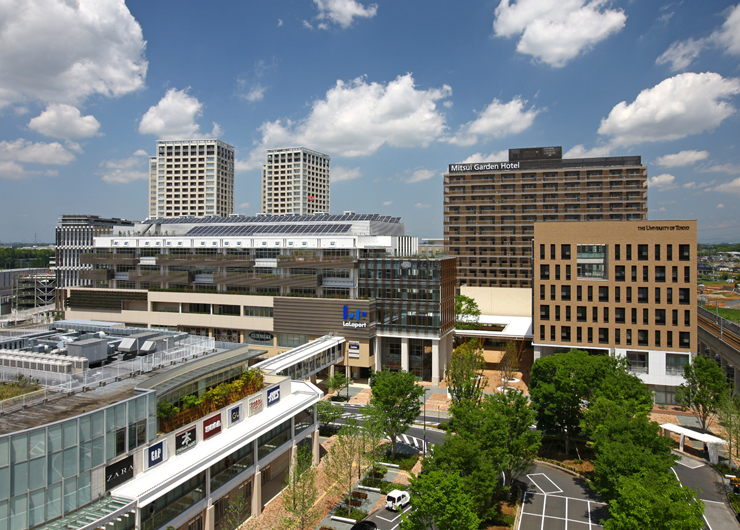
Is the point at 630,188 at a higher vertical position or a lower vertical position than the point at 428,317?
higher

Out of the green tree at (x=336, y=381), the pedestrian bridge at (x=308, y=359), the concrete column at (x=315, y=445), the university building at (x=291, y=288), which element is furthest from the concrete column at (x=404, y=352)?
the concrete column at (x=315, y=445)

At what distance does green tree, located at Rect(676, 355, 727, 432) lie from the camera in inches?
2039

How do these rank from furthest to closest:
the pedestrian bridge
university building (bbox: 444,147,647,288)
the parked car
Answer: university building (bbox: 444,147,647,288)
the pedestrian bridge
the parked car

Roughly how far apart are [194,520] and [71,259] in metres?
145

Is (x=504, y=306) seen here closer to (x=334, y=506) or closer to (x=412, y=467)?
(x=412, y=467)

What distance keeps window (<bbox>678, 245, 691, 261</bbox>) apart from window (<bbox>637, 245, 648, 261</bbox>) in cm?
387

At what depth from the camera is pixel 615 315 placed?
2566 inches

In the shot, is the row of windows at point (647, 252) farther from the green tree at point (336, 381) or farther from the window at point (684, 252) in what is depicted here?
the green tree at point (336, 381)

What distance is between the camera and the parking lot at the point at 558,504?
119 feet

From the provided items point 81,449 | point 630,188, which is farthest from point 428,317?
point 630,188

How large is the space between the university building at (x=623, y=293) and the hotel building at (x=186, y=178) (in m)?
136

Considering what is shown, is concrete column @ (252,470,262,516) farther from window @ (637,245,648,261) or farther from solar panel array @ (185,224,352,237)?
window @ (637,245,648,261)

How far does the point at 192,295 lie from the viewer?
8062cm

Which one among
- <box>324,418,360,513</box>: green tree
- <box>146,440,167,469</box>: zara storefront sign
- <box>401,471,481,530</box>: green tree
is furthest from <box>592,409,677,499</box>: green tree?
<box>146,440,167,469</box>: zara storefront sign
